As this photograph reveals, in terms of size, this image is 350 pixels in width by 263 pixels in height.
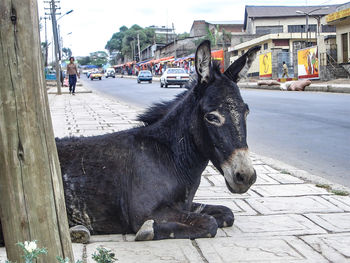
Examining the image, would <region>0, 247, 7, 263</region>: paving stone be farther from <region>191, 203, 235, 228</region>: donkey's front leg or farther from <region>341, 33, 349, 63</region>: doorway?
<region>341, 33, 349, 63</region>: doorway

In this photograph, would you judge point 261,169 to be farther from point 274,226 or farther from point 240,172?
point 240,172

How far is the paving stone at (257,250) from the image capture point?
128 inches

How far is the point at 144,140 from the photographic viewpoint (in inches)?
164

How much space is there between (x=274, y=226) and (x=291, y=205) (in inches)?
29.7

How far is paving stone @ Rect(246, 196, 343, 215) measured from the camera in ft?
14.9

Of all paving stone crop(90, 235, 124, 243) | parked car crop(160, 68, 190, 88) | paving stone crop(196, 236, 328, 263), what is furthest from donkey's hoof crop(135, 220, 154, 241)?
parked car crop(160, 68, 190, 88)

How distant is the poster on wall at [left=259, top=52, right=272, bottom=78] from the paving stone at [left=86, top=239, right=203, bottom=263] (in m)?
38.2

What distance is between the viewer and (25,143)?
226 centimetres

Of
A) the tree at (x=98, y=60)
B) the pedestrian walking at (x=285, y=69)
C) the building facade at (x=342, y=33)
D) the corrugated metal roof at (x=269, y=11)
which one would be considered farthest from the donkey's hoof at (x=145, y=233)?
the tree at (x=98, y=60)

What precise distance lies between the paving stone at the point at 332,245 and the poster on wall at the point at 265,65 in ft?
124

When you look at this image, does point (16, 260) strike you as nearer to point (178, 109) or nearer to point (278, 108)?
point (178, 109)

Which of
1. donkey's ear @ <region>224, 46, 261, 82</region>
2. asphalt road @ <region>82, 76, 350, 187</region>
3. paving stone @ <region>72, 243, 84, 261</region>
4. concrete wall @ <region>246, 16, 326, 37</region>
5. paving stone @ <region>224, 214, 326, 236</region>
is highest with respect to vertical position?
concrete wall @ <region>246, 16, 326, 37</region>

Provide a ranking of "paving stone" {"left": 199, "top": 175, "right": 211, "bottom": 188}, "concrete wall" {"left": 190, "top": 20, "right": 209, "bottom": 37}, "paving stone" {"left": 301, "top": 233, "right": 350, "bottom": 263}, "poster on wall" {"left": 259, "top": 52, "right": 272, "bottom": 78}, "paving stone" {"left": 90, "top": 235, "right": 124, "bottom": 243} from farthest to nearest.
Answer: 1. "concrete wall" {"left": 190, "top": 20, "right": 209, "bottom": 37}
2. "poster on wall" {"left": 259, "top": 52, "right": 272, "bottom": 78}
3. "paving stone" {"left": 199, "top": 175, "right": 211, "bottom": 188}
4. "paving stone" {"left": 90, "top": 235, "right": 124, "bottom": 243}
5. "paving stone" {"left": 301, "top": 233, "right": 350, "bottom": 263}

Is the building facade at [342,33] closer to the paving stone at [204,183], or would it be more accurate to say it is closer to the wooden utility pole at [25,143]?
the paving stone at [204,183]
